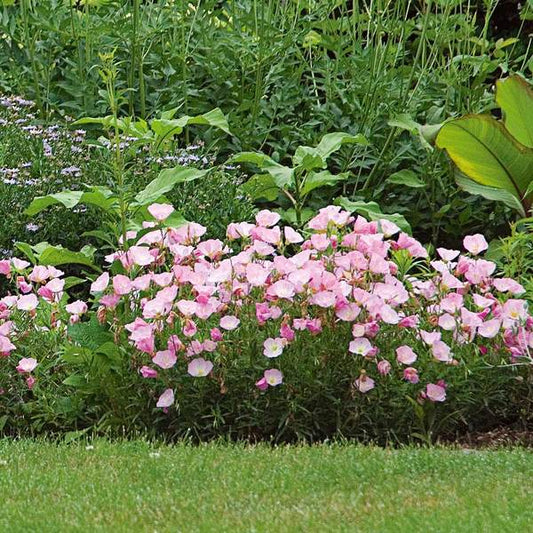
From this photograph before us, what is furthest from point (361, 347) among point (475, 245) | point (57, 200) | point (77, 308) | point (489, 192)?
point (489, 192)

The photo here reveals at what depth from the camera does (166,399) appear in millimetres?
4371

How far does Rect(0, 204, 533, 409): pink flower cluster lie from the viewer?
14.5ft

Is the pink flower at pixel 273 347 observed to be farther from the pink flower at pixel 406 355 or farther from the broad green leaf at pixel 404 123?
the broad green leaf at pixel 404 123

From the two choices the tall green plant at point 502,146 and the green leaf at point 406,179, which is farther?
the green leaf at point 406,179

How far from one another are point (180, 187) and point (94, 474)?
265 centimetres

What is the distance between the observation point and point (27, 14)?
705 cm

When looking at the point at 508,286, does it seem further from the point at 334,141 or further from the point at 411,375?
the point at 334,141

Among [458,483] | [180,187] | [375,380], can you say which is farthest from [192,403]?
[180,187]

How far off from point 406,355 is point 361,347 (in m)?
0.19

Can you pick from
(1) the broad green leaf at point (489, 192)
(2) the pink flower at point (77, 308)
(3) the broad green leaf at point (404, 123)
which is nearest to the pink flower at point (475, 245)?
(1) the broad green leaf at point (489, 192)

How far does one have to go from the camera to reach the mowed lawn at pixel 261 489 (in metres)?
3.10

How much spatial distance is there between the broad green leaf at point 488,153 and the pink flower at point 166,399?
2470 millimetres

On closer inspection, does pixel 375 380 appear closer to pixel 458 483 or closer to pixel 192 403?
pixel 192 403

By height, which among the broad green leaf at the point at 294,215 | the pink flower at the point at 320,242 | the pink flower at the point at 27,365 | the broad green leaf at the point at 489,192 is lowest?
the broad green leaf at the point at 294,215
